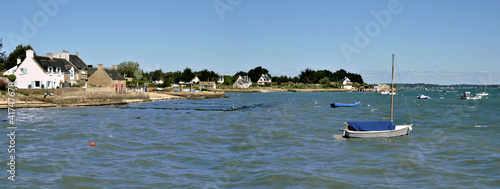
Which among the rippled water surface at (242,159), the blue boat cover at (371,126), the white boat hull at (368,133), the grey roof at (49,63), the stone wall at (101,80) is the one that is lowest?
the rippled water surface at (242,159)

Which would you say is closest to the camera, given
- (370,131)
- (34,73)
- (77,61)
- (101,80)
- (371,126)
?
A: (370,131)

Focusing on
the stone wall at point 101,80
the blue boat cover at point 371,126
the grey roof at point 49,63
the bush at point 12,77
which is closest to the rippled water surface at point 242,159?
the blue boat cover at point 371,126

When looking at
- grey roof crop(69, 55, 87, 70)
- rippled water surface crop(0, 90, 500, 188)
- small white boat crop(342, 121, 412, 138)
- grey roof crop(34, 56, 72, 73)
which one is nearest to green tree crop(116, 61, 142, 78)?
grey roof crop(69, 55, 87, 70)

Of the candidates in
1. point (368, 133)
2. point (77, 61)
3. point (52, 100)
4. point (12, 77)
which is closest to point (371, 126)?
point (368, 133)

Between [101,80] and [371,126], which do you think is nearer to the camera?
[371,126]

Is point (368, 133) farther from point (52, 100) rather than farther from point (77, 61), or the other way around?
point (77, 61)

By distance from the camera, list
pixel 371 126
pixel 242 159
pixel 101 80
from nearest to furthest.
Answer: pixel 242 159 < pixel 371 126 < pixel 101 80

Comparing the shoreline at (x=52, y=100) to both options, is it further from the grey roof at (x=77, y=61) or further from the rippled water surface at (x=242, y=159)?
the rippled water surface at (x=242, y=159)

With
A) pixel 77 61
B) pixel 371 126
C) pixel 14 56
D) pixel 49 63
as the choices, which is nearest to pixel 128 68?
pixel 14 56

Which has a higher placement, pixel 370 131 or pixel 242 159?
pixel 370 131

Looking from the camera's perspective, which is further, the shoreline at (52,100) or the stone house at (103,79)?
the stone house at (103,79)

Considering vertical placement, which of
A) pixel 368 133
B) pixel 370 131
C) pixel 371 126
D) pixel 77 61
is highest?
pixel 77 61

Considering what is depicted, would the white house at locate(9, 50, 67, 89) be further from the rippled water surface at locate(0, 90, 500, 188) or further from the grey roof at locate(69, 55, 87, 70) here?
the rippled water surface at locate(0, 90, 500, 188)

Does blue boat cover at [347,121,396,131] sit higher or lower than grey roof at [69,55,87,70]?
lower
